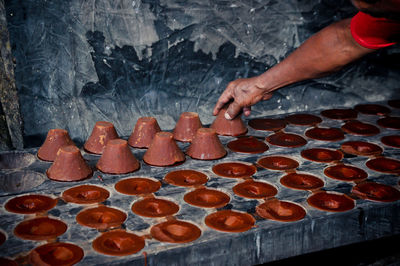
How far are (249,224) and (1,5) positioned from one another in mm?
1667

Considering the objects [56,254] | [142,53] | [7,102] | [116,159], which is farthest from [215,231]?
[7,102]

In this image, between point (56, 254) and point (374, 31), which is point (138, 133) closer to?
point (56, 254)

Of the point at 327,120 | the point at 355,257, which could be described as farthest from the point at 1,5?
the point at 355,257

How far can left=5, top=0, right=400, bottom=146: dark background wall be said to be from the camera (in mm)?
2457

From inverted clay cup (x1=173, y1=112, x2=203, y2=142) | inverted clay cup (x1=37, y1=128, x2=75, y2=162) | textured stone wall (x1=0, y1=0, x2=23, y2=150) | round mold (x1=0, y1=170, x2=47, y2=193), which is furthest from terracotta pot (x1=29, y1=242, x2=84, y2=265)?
textured stone wall (x1=0, y1=0, x2=23, y2=150)

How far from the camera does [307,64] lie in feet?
7.43

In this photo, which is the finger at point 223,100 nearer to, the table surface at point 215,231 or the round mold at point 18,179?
the table surface at point 215,231

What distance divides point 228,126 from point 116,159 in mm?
757

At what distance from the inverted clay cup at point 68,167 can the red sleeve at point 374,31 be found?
4.56 feet

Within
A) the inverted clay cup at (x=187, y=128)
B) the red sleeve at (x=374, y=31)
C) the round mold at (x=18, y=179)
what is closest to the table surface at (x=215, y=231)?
the round mold at (x=18, y=179)

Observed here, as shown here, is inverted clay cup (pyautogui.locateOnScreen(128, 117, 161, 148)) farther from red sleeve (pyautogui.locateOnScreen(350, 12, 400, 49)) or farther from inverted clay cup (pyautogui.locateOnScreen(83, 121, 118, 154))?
red sleeve (pyautogui.locateOnScreen(350, 12, 400, 49))

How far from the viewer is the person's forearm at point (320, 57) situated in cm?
215

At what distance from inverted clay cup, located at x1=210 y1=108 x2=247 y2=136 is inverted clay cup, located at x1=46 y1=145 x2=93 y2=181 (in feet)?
2.85

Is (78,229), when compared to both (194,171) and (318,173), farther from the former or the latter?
(318,173)
